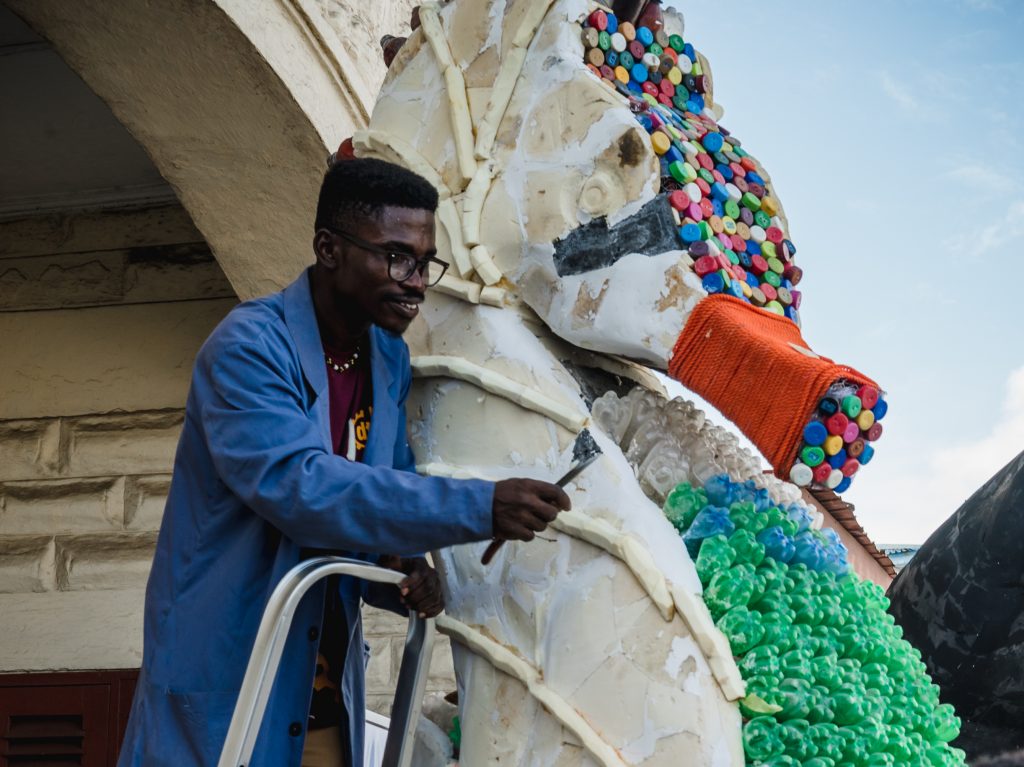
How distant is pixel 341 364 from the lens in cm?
208

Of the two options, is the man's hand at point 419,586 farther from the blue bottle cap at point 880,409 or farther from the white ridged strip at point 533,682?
the blue bottle cap at point 880,409

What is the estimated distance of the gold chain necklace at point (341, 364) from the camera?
2.07 metres

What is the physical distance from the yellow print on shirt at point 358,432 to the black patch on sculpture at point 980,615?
1190 mm

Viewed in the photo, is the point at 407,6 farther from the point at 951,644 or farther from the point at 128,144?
the point at 951,644

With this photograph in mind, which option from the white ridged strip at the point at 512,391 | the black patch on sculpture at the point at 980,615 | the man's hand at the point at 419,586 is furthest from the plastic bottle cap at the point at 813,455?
the black patch on sculpture at the point at 980,615

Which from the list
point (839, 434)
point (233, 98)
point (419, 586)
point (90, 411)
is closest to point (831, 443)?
point (839, 434)

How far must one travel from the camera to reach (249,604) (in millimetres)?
1896

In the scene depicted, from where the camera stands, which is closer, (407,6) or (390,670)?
(390,670)

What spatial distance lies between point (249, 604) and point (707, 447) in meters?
0.73

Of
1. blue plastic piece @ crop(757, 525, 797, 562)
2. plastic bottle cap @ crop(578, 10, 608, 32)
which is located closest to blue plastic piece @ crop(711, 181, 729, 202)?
plastic bottle cap @ crop(578, 10, 608, 32)

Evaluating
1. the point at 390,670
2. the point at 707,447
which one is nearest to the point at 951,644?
the point at 707,447

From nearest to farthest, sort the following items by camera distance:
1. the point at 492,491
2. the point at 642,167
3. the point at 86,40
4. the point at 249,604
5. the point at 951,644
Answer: the point at 492,491
the point at 249,604
the point at 642,167
the point at 951,644
the point at 86,40

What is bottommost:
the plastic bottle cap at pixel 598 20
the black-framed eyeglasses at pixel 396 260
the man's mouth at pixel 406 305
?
the man's mouth at pixel 406 305

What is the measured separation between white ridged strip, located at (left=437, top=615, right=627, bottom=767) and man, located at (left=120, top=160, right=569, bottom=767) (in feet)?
0.19
